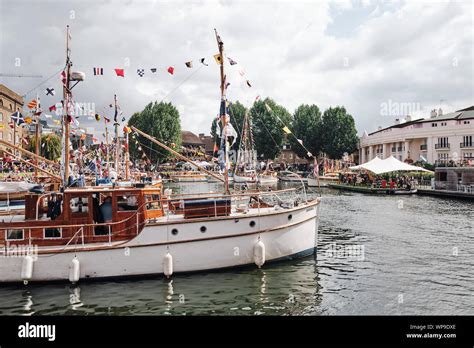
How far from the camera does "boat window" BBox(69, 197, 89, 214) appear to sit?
51.4 ft

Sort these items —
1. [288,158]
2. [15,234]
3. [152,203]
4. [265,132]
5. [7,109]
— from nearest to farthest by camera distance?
1. [15,234]
2. [152,203]
3. [7,109]
4. [265,132]
5. [288,158]

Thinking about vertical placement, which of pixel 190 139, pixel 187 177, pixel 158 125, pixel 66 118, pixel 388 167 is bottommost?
pixel 187 177

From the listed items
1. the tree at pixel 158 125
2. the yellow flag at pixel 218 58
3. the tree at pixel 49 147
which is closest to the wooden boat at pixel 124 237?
the yellow flag at pixel 218 58

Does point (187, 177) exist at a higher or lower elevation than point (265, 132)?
lower

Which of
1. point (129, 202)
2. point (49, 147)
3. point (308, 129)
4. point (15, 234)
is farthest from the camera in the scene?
point (308, 129)

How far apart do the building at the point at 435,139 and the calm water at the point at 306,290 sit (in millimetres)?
55555

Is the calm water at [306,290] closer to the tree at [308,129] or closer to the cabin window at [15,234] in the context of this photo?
the cabin window at [15,234]

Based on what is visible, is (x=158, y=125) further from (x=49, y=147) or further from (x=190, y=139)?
(x=190, y=139)

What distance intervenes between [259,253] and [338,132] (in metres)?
81.0

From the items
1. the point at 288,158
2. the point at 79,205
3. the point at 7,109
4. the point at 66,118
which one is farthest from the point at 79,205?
the point at 288,158

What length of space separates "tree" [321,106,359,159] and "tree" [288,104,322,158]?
1.71 metres

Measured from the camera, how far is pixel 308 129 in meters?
95.2
